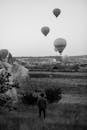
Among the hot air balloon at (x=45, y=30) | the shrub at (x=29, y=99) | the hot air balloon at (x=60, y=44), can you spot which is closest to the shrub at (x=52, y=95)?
the shrub at (x=29, y=99)

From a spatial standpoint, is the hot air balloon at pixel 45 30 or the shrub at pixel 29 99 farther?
the hot air balloon at pixel 45 30

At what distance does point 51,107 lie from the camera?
1628 cm

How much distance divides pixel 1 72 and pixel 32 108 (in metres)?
4.70

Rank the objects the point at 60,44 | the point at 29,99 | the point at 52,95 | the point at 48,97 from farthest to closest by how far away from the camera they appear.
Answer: the point at 60,44
the point at 52,95
the point at 48,97
the point at 29,99

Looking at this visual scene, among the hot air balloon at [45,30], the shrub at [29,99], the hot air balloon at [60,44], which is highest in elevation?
the hot air balloon at [45,30]

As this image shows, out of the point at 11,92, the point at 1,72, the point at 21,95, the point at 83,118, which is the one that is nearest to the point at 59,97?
the point at 21,95

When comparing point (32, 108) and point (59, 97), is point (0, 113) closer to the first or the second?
point (32, 108)

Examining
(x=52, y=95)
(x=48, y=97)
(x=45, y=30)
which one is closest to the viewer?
(x=48, y=97)

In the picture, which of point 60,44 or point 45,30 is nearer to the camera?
point 60,44

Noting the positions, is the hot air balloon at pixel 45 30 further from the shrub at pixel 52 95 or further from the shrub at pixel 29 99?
the shrub at pixel 29 99

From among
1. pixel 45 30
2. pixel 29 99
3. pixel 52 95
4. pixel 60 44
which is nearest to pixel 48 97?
pixel 52 95

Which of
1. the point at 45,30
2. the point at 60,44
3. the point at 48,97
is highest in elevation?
the point at 45,30

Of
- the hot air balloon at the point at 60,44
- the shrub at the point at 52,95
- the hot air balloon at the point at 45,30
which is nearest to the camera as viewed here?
the shrub at the point at 52,95

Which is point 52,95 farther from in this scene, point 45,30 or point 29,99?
point 45,30
